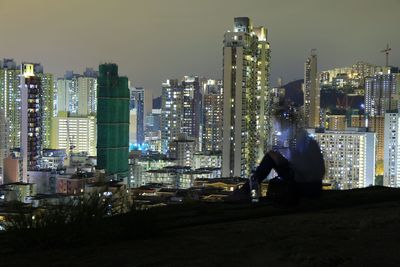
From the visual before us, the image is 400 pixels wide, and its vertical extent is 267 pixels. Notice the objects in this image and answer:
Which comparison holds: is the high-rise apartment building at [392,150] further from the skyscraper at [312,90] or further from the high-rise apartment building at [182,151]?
the high-rise apartment building at [182,151]

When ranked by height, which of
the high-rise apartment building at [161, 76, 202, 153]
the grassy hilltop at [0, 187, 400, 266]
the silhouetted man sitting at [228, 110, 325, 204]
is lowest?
the grassy hilltop at [0, 187, 400, 266]

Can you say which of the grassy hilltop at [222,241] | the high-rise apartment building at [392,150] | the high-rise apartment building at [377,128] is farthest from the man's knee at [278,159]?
the high-rise apartment building at [377,128]

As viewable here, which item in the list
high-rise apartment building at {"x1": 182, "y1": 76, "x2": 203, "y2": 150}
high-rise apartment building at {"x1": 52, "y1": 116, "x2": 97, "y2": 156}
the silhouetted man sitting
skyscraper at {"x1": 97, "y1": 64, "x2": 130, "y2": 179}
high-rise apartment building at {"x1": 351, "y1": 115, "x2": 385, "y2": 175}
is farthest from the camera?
high-rise apartment building at {"x1": 182, "y1": 76, "x2": 203, "y2": 150}

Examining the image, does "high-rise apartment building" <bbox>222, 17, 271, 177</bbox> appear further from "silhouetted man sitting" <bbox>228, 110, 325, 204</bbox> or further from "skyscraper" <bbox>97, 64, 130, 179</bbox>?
"silhouetted man sitting" <bbox>228, 110, 325, 204</bbox>

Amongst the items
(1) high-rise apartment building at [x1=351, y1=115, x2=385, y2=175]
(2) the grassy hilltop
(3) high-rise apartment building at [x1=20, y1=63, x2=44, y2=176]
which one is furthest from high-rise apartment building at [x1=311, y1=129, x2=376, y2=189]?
(2) the grassy hilltop

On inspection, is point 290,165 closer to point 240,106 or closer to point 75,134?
point 240,106

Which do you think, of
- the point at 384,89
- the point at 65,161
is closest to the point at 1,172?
the point at 65,161

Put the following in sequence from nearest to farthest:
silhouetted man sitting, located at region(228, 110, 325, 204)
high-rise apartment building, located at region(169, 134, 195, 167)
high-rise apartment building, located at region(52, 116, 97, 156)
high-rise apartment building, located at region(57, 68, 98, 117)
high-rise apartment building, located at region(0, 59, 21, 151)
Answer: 1. silhouetted man sitting, located at region(228, 110, 325, 204)
2. high-rise apartment building, located at region(0, 59, 21, 151)
3. high-rise apartment building, located at region(169, 134, 195, 167)
4. high-rise apartment building, located at region(52, 116, 97, 156)
5. high-rise apartment building, located at region(57, 68, 98, 117)
